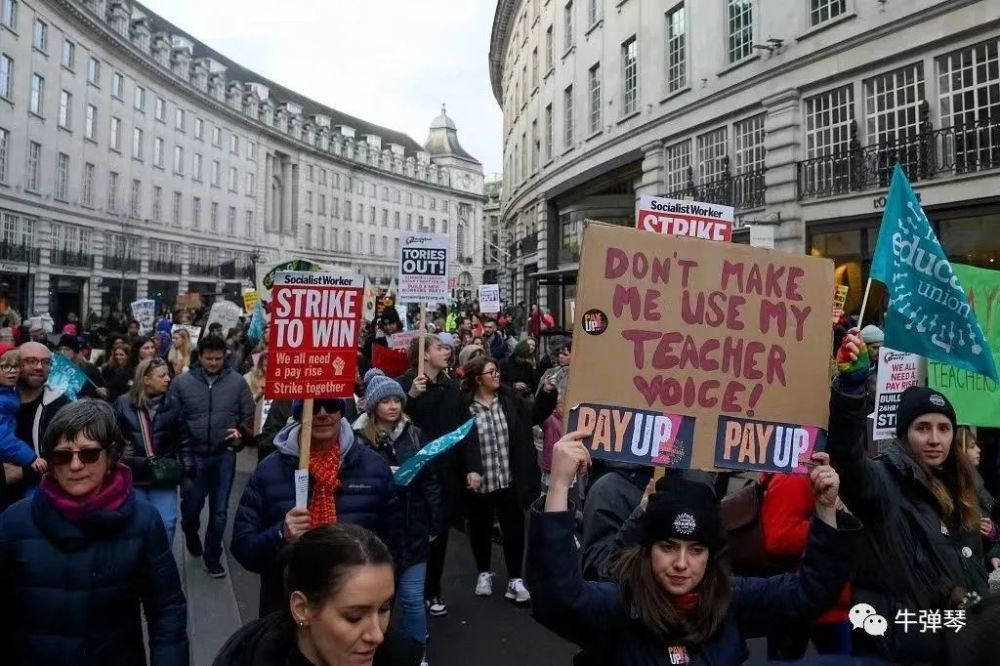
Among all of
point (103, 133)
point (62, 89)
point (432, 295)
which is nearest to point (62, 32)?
point (62, 89)

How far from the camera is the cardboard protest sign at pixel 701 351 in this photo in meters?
2.75

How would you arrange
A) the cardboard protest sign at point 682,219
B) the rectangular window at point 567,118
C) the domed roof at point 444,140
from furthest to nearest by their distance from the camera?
1. the domed roof at point 444,140
2. the rectangular window at point 567,118
3. the cardboard protest sign at point 682,219

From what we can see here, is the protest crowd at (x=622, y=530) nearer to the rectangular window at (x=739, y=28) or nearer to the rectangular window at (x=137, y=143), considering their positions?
the rectangular window at (x=739, y=28)

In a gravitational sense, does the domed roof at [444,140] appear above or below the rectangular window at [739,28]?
above

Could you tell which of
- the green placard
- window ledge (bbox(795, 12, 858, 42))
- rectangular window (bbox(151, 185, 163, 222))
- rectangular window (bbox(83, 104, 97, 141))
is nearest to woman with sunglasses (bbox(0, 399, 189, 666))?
the green placard

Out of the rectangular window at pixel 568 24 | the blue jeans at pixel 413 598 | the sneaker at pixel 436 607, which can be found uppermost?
the rectangular window at pixel 568 24

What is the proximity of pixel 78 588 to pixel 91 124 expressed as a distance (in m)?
47.2

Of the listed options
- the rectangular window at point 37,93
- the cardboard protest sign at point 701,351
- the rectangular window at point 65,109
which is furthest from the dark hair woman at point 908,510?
the rectangular window at point 65,109

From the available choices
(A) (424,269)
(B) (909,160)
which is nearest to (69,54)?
(A) (424,269)

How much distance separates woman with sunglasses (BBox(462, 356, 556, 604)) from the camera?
556 cm

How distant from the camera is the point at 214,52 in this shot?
6838 centimetres

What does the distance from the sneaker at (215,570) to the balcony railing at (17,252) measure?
115 ft

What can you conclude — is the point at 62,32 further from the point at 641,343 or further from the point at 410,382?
the point at 641,343

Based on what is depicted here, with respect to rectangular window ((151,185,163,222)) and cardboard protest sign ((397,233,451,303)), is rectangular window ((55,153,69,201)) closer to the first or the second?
rectangular window ((151,185,163,222))
